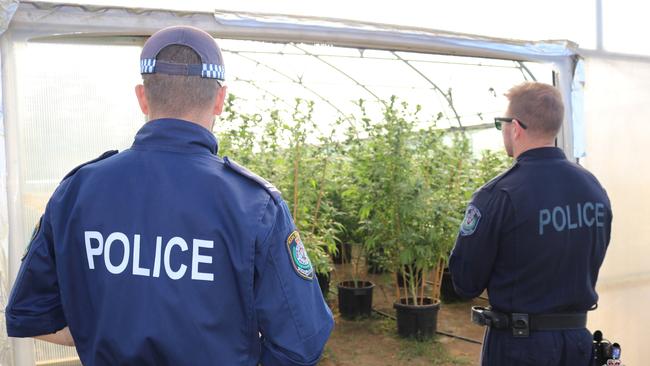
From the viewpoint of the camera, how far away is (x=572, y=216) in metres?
2.31

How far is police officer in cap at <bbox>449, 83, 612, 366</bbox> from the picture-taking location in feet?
7.47

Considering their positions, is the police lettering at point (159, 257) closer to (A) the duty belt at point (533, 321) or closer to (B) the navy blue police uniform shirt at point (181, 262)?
(B) the navy blue police uniform shirt at point (181, 262)

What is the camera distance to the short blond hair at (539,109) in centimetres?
233

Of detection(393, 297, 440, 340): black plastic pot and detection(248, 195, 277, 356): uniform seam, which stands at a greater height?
detection(248, 195, 277, 356): uniform seam

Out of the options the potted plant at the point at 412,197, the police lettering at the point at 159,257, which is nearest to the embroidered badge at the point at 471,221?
the police lettering at the point at 159,257

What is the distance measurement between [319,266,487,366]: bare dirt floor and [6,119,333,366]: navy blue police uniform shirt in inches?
153

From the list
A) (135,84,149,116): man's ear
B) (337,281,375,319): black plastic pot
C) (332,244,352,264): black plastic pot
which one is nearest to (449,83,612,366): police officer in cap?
(135,84,149,116): man's ear

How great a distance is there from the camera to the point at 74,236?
49.7 inches

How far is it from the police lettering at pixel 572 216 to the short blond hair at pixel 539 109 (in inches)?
12.3

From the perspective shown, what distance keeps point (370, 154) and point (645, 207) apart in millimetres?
2277

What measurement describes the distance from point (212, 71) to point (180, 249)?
411mm

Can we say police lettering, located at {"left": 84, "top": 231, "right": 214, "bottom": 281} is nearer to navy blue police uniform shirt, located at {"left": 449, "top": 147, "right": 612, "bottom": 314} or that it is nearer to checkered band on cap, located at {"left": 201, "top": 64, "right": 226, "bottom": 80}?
checkered band on cap, located at {"left": 201, "top": 64, "right": 226, "bottom": 80}

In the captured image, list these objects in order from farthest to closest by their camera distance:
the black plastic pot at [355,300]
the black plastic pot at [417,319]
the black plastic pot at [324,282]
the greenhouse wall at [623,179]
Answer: the black plastic pot at [324,282], the black plastic pot at [355,300], the black plastic pot at [417,319], the greenhouse wall at [623,179]

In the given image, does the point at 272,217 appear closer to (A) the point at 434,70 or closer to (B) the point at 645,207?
(B) the point at 645,207
